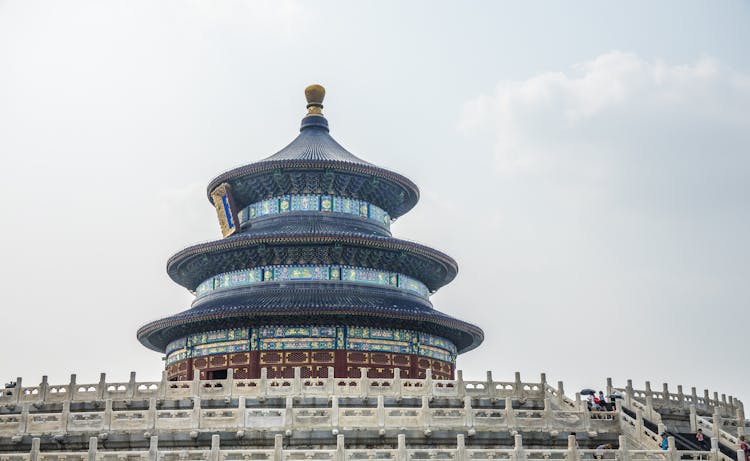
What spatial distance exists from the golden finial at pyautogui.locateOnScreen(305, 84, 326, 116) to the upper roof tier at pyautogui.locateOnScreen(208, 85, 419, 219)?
2893 mm

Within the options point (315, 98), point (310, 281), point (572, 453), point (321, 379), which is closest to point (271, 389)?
point (321, 379)

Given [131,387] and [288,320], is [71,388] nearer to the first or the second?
[131,387]

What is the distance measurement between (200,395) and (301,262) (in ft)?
59.0

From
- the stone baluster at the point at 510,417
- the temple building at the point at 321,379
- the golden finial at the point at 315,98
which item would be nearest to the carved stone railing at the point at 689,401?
the temple building at the point at 321,379

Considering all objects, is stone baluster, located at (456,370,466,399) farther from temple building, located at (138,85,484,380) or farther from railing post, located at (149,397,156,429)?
temple building, located at (138,85,484,380)

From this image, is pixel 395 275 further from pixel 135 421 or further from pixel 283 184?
pixel 135 421

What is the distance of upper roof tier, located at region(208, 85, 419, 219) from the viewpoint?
51094mm

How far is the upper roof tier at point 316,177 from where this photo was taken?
168ft

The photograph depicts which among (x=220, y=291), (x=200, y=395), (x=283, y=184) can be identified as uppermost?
(x=283, y=184)

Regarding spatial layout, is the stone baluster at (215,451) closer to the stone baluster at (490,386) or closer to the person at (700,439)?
Result: the stone baluster at (490,386)

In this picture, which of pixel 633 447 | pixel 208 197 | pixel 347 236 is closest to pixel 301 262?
pixel 347 236

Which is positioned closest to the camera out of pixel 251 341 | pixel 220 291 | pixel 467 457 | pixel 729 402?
pixel 467 457

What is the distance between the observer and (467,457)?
2434cm

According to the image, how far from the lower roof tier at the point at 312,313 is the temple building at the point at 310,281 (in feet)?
0.21
